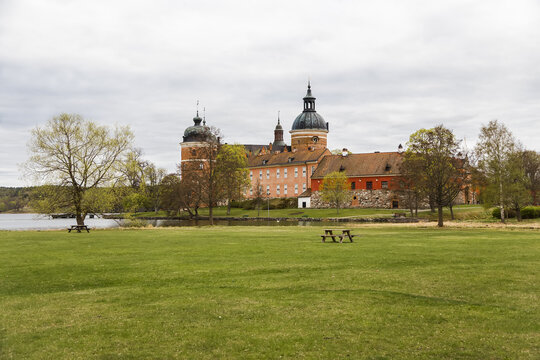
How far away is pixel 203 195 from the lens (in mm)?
77125

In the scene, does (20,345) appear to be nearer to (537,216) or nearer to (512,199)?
(512,199)

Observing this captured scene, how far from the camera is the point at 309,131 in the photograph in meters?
124

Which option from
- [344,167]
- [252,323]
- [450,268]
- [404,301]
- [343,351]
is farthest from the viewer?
[344,167]

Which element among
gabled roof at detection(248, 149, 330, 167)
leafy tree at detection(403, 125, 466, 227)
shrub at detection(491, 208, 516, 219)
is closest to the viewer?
leafy tree at detection(403, 125, 466, 227)

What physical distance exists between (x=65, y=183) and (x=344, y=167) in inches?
2383

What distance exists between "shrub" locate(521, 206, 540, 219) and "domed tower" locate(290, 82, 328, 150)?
225ft

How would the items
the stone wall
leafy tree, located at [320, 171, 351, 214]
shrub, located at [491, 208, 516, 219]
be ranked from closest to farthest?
shrub, located at [491, 208, 516, 219], leafy tree, located at [320, 171, 351, 214], the stone wall

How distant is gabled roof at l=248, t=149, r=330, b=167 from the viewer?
4289 inches

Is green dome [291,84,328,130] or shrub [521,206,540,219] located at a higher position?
green dome [291,84,328,130]

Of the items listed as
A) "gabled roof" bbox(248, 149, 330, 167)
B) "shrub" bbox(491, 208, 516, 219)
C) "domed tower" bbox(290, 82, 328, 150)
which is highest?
"domed tower" bbox(290, 82, 328, 150)

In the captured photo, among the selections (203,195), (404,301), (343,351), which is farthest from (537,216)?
(343,351)

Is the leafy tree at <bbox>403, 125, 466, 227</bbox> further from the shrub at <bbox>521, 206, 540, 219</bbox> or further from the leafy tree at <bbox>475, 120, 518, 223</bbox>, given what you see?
the shrub at <bbox>521, 206, 540, 219</bbox>

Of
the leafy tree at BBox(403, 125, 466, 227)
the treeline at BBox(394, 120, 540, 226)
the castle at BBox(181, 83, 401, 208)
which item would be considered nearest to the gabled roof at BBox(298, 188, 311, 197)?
the castle at BBox(181, 83, 401, 208)

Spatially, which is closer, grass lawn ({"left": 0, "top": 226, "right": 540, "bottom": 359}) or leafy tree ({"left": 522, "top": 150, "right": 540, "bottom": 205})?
grass lawn ({"left": 0, "top": 226, "right": 540, "bottom": 359})
